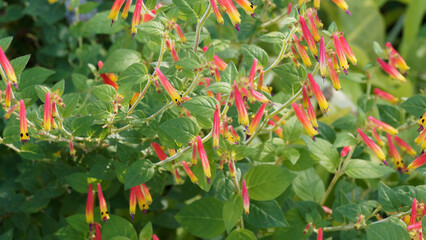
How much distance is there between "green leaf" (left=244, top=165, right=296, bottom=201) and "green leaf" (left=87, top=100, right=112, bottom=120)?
0.38 m

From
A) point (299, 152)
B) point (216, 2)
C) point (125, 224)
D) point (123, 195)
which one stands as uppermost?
point (216, 2)

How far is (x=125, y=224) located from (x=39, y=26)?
1.13 meters

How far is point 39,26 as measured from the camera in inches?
81.6

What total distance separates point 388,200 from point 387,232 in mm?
157

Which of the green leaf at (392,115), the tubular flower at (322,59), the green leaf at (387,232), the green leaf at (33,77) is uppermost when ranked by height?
the tubular flower at (322,59)

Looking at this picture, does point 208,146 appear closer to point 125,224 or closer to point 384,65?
point 125,224

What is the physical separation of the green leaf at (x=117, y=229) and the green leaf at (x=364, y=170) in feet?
1.91

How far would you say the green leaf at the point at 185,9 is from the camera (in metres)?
1.08

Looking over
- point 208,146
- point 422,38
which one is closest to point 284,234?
point 208,146

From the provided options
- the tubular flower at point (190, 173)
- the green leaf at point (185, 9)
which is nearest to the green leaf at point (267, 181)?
Answer: the tubular flower at point (190, 173)

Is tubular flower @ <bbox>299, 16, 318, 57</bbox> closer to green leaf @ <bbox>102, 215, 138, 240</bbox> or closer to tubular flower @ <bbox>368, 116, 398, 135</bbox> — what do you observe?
tubular flower @ <bbox>368, 116, 398, 135</bbox>

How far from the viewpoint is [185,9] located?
1.09 metres

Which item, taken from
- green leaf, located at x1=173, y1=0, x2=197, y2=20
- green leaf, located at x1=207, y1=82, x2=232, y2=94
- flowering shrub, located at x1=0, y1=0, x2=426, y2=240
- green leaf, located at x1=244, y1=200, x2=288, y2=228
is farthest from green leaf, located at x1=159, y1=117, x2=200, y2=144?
green leaf, located at x1=244, y1=200, x2=288, y2=228

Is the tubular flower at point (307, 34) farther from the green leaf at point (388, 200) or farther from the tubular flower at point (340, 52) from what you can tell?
the green leaf at point (388, 200)
